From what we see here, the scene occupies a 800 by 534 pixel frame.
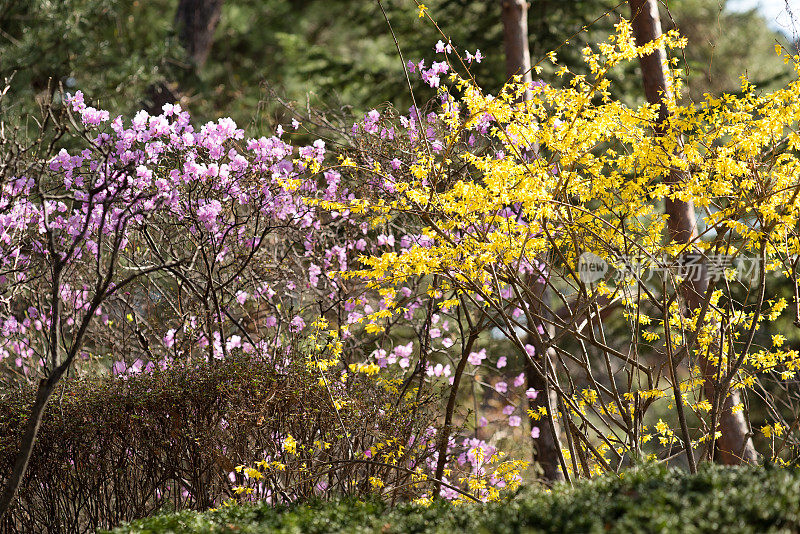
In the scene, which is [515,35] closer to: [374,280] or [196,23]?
[374,280]

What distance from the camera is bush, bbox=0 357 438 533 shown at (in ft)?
14.8

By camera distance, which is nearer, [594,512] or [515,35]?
[594,512]

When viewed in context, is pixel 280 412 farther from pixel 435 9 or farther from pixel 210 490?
pixel 435 9

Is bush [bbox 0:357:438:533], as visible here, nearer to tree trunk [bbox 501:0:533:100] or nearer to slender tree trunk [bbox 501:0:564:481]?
slender tree trunk [bbox 501:0:564:481]

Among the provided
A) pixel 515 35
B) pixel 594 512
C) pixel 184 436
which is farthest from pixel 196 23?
pixel 594 512

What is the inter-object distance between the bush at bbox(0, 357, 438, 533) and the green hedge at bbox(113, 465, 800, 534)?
857mm

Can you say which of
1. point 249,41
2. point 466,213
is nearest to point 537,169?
point 466,213

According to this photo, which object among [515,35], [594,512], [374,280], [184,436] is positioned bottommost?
[594,512]

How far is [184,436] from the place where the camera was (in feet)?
15.1

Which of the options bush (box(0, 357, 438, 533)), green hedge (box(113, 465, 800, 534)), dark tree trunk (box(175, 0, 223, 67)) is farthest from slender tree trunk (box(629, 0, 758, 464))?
dark tree trunk (box(175, 0, 223, 67))

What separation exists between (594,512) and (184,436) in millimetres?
2666

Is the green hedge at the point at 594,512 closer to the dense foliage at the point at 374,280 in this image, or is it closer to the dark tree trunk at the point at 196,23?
the dense foliage at the point at 374,280

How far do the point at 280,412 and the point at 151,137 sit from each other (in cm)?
223

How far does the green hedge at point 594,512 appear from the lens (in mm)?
2652
